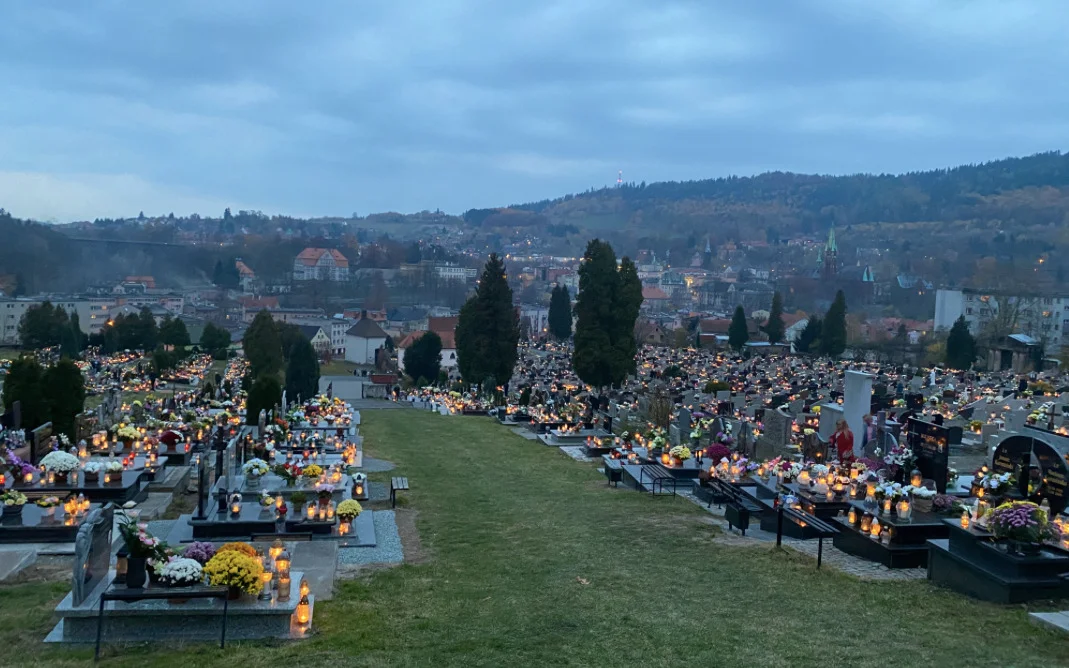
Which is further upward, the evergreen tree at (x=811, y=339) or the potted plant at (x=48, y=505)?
the potted plant at (x=48, y=505)

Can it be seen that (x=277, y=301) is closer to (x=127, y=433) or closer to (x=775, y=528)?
(x=127, y=433)

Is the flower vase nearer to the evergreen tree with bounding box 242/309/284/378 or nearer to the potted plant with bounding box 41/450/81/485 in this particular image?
the potted plant with bounding box 41/450/81/485

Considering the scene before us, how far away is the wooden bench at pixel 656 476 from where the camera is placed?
60.3ft

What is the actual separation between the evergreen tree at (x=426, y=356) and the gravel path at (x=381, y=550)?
50.6 m

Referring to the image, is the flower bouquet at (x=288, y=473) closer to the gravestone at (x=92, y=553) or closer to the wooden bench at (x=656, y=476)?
the gravestone at (x=92, y=553)

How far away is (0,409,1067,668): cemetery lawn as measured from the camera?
26.0 feet

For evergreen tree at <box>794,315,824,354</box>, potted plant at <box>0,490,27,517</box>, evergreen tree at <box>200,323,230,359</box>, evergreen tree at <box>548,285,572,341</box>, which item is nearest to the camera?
potted plant at <box>0,490,27,517</box>

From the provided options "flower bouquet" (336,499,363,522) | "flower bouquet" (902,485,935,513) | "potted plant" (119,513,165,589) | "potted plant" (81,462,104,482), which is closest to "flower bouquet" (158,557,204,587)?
"potted plant" (119,513,165,589)

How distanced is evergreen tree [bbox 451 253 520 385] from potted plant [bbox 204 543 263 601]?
118 feet

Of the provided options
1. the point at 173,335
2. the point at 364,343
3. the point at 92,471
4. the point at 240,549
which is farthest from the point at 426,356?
the point at 240,549

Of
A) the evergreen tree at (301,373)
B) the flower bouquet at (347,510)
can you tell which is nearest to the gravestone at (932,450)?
the flower bouquet at (347,510)

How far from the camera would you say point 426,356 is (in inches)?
2574

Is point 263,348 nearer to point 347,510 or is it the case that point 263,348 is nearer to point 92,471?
point 92,471

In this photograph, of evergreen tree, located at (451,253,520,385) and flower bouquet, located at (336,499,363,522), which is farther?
evergreen tree, located at (451,253,520,385)
